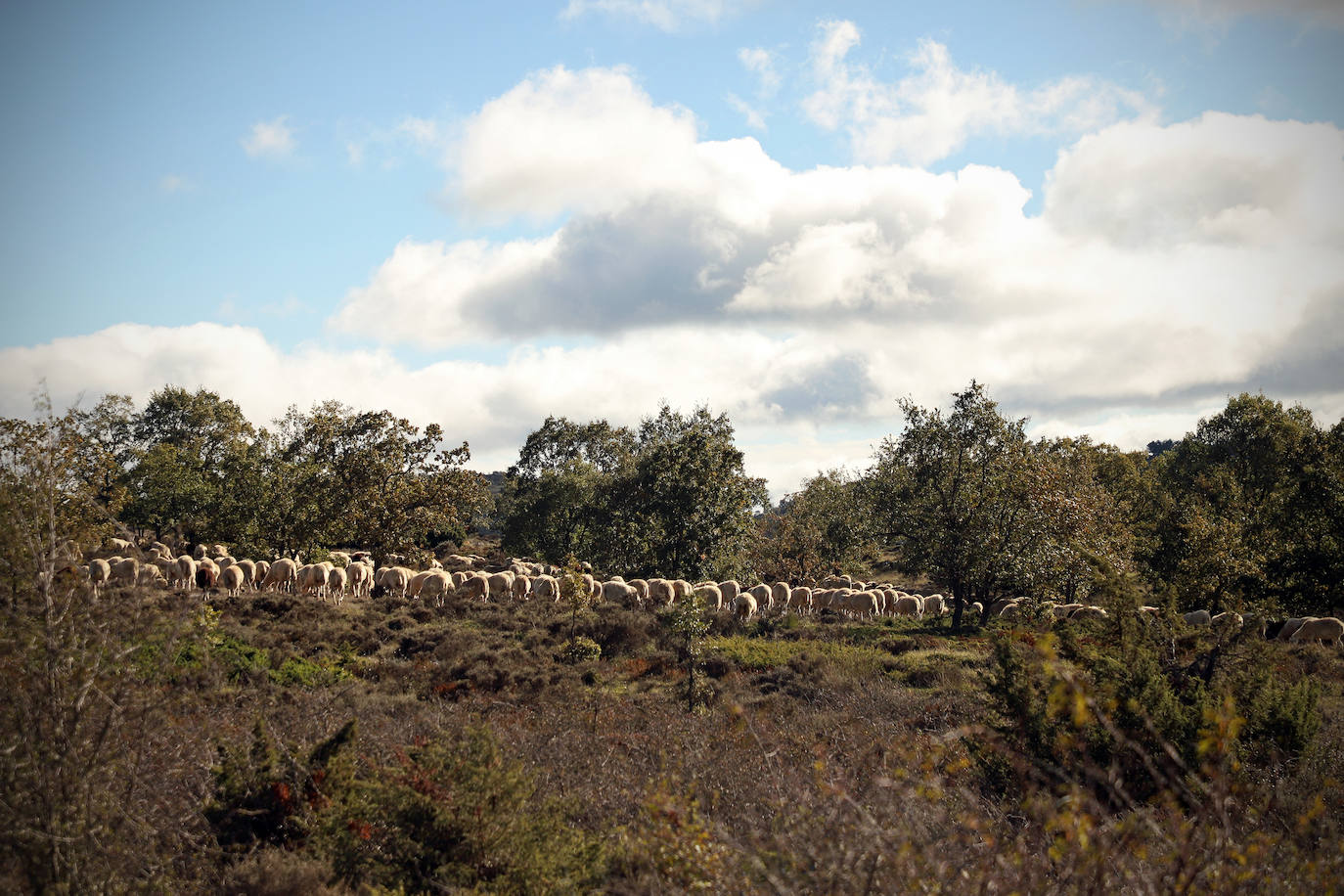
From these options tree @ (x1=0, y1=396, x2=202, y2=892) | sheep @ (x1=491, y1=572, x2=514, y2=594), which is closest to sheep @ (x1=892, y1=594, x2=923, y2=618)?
sheep @ (x1=491, y1=572, x2=514, y2=594)

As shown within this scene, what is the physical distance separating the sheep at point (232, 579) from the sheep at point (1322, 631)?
121 ft

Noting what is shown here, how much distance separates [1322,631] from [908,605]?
15.0 m

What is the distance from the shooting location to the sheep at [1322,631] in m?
25.2

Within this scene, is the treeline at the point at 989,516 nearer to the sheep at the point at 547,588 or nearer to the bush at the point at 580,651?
the sheep at the point at 547,588

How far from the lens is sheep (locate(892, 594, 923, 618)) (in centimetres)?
3584

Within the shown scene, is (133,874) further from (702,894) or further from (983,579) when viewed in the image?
(983,579)

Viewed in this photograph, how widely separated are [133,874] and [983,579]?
92.1 feet

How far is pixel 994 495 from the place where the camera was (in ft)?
98.2

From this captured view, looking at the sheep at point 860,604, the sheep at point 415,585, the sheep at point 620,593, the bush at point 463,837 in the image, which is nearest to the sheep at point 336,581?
the sheep at point 415,585

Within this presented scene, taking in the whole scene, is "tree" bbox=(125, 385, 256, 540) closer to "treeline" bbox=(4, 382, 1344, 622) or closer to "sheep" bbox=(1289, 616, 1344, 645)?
"treeline" bbox=(4, 382, 1344, 622)

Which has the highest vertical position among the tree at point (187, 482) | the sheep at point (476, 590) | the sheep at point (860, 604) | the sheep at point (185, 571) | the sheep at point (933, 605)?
the tree at point (187, 482)

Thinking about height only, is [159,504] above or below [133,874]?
above

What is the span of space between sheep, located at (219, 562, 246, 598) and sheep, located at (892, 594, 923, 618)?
27.8 meters

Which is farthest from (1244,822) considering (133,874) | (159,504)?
(159,504)
